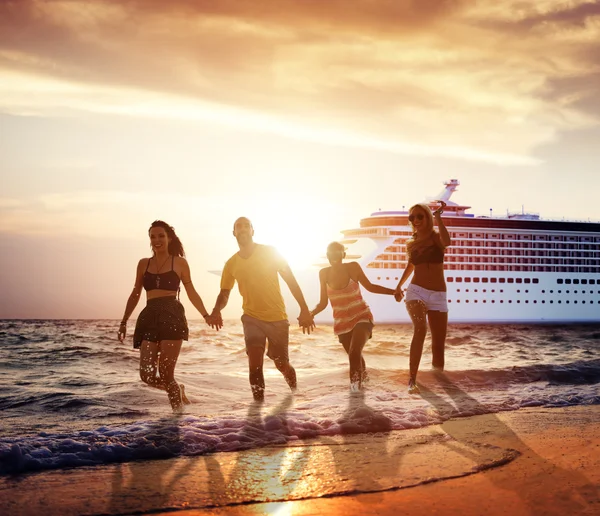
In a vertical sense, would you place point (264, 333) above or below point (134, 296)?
below

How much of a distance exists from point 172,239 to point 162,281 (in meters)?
0.37

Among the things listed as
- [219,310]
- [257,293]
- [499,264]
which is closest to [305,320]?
[257,293]

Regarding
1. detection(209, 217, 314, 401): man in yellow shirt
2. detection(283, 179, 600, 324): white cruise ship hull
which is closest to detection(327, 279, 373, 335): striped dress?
detection(209, 217, 314, 401): man in yellow shirt

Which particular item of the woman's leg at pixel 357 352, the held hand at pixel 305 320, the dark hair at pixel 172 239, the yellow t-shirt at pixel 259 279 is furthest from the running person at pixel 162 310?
the woman's leg at pixel 357 352

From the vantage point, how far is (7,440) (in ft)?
12.1

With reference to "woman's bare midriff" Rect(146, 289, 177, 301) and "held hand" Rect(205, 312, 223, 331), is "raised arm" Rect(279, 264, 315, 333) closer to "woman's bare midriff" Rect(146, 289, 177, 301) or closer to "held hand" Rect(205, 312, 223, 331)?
"held hand" Rect(205, 312, 223, 331)

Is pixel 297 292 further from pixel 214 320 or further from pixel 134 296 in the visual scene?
pixel 134 296

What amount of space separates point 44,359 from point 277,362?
7859mm

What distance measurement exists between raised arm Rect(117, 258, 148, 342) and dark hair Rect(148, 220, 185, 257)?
Result: 25cm

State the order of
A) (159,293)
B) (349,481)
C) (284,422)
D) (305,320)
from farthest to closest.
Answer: (305,320), (159,293), (284,422), (349,481)

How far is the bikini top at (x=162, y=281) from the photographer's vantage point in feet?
17.4

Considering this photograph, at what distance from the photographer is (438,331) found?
6379 mm

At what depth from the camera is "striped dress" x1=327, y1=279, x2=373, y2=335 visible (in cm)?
638

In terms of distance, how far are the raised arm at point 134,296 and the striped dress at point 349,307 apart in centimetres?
191
